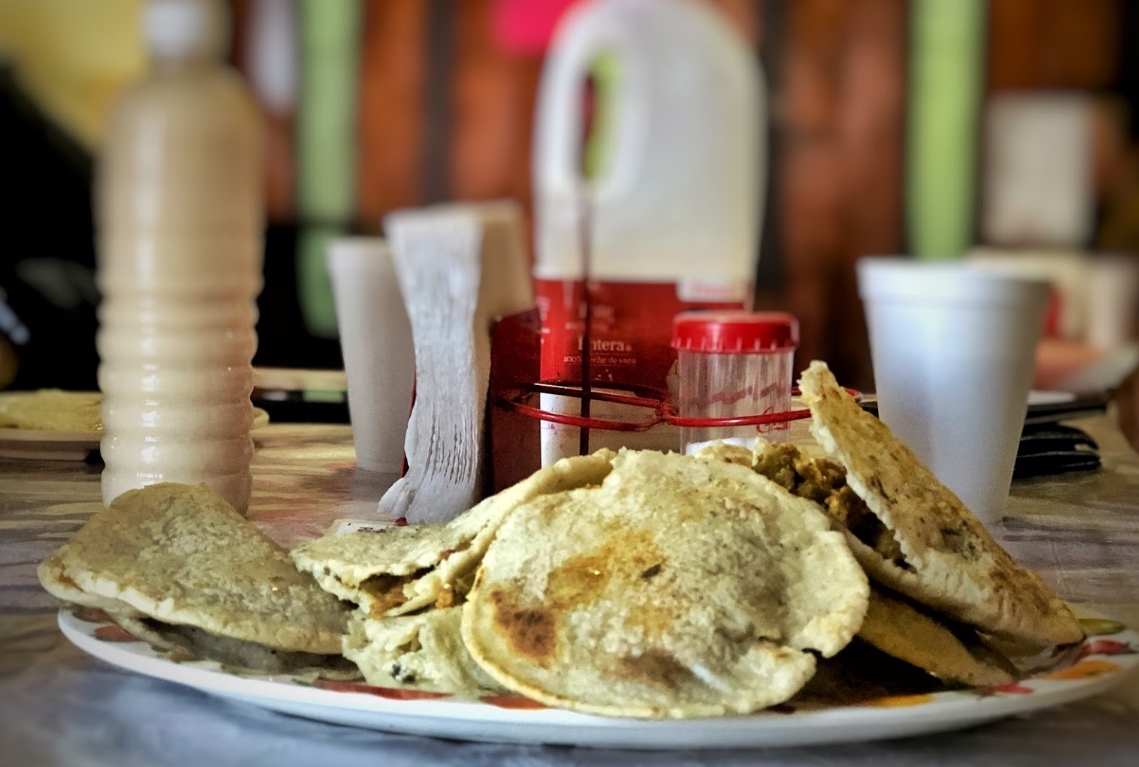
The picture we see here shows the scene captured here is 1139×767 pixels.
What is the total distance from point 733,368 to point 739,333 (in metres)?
0.03

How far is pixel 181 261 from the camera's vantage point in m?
0.61

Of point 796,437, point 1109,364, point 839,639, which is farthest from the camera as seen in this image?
point 1109,364

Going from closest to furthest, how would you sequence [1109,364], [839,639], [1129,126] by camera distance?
[839,639]
[1129,126]
[1109,364]

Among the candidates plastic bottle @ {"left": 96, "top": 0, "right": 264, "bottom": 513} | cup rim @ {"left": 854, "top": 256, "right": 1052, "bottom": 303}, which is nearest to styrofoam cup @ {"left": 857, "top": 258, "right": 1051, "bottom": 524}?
cup rim @ {"left": 854, "top": 256, "right": 1052, "bottom": 303}

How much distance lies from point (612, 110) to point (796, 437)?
0.24 metres

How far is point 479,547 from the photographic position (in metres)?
0.43

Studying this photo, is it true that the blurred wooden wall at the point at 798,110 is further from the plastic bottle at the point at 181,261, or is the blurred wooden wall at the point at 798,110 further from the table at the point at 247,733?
the table at the point at 247,733

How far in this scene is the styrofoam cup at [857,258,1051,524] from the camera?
0.71 metres

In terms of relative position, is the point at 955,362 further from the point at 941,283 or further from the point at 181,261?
the point at 181,261

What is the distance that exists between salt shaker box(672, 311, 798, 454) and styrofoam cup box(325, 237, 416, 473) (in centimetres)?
18

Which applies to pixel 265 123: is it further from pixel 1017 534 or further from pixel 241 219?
pixel 1017 534

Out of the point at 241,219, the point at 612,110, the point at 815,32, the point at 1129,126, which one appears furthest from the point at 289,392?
the point at 1129,126

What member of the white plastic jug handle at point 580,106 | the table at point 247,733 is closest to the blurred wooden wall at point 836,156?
the white plastic jug handle at point 580,106

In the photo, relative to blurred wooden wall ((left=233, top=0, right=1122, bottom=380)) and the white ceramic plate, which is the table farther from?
blurred wooden wall ((left=233, top=0, right=1122, bottom=380))
